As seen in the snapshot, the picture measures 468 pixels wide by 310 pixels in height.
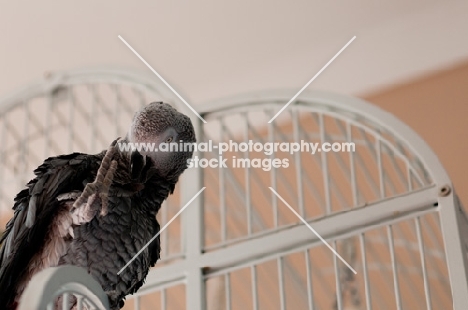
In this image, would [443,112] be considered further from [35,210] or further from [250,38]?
[35,210]

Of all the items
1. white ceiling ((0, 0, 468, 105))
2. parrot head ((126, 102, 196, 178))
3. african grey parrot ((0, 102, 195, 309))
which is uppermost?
white ceiling ((0, 0, 468, 105))

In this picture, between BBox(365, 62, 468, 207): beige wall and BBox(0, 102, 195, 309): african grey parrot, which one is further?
BBox(365, 62, 468, 207): beige wall

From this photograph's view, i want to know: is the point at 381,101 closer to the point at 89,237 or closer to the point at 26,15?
the point at 26,15

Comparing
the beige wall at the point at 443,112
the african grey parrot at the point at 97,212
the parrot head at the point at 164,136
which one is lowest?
the african grey parrot at the point at 97,212

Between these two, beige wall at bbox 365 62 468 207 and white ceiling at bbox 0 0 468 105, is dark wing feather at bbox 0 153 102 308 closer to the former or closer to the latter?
white ceiling at bbox 0 0 468 105

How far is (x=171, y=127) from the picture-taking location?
64 centimetres

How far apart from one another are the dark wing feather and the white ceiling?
0.77 meters

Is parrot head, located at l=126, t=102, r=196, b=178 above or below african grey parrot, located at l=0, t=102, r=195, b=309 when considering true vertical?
above

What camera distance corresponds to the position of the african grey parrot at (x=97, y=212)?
0.63 metres

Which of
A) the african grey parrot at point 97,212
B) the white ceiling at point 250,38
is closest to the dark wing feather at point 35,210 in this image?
the african grey parrot at point 97,212

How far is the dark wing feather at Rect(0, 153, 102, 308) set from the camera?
630 mm

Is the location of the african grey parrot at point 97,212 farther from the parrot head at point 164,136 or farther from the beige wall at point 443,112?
the beige wall at point 443,112

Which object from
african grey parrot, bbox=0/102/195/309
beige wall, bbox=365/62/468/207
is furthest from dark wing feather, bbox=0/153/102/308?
beige wall, bbox=365/62/468/207

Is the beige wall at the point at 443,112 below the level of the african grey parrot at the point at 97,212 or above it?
above
